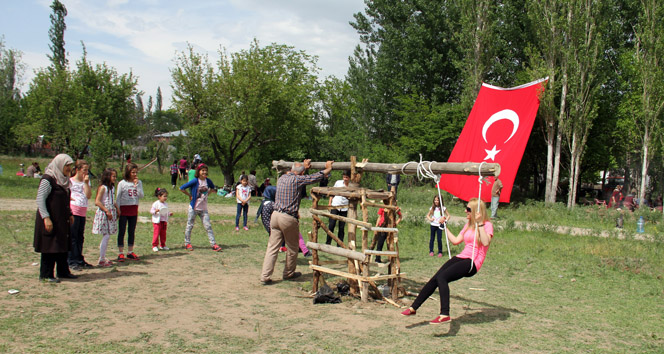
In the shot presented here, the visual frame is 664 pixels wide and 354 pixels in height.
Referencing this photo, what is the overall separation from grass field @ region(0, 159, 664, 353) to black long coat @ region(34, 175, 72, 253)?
0.58m

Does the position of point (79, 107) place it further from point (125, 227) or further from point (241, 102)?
point (125, 227)

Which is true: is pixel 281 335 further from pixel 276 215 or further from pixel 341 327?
pixel 276 215

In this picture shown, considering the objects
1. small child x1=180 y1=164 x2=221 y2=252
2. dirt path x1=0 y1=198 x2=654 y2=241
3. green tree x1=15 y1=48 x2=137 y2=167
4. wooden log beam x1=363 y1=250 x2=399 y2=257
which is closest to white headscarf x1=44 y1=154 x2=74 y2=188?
small child x1=180 y1=164 x2=221 y2=252

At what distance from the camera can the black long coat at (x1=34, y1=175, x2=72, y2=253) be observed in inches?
272

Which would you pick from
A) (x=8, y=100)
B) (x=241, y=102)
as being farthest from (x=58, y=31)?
(x=241, y=102)

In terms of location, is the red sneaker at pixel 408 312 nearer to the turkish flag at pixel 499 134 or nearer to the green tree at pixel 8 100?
the turkish flag at pixel 499 134

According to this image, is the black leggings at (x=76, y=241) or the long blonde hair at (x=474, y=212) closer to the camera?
the long blonde hair at (x=474, y=212)

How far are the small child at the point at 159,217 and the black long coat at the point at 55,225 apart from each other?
2.76 metres

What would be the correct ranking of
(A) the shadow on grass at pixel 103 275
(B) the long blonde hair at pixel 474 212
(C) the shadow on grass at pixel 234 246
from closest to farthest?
(B) the long blonde hair at pixel 474 212 → (A) the shadow on grass at pixel 103 275 → (C) the shadow on grass at pixel 234 246

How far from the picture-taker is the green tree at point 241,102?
2530cm

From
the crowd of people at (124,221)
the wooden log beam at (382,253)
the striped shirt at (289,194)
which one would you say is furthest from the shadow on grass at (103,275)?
the wooden log beam at (382,253)

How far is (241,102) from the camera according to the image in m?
25.5

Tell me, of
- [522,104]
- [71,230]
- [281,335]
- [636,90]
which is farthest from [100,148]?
[636,90]

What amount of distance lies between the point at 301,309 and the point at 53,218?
12.6 ft
